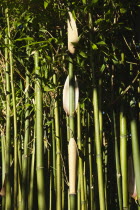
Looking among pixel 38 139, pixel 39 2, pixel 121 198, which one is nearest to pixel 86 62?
pixel 39 2

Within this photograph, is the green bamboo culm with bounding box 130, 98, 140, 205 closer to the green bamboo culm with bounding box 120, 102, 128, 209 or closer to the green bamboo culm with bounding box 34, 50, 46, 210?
the green bamboo culm with bounding box 120, 102, 128, 209

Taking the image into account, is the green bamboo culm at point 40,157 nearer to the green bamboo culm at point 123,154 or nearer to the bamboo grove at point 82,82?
the bamboo grove at point 82,82

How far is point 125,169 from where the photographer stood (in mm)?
1846

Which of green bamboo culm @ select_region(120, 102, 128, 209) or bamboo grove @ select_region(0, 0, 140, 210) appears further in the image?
green bamboo culm @ select_region(120, 102, 128, 209)

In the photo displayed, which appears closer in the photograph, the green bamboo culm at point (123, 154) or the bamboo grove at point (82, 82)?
the bamboo grove at point (82, 82)

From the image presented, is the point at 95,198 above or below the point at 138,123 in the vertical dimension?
below

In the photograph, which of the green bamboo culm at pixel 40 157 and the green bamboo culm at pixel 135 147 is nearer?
the green bamboo culm at pixel 40 157

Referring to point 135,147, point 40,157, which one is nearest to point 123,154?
point 135,147

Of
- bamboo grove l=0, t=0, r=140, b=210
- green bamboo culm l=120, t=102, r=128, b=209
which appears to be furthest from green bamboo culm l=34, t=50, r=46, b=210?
green bamboo culm l=120, t=102, r=128, b=209

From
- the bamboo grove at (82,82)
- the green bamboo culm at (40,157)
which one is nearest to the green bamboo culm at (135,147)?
the bamboo grove at (82,82)

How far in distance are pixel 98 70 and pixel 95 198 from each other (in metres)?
0.84

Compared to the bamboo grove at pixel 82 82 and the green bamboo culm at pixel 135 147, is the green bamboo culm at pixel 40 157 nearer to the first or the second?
the bamboo grove at pixel 82 82

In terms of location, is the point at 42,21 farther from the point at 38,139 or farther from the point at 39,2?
the point at 38,139

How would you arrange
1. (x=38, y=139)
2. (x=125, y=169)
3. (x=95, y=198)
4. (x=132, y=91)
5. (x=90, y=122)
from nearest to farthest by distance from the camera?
(x=38, y=139), (x=125, y=169), (x=132, y=91), (x=95, y=198), (x=90, y=122)
